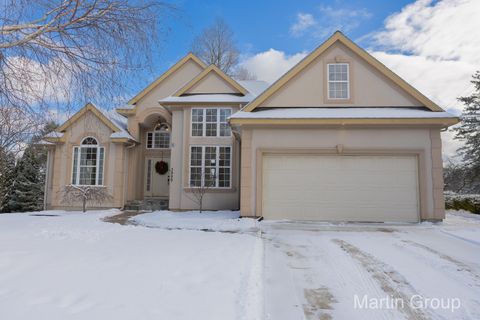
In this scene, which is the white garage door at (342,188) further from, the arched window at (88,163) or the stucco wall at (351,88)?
the arched window at (88,163)

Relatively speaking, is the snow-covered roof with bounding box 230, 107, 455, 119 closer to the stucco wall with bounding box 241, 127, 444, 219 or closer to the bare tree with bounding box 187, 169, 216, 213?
the stucco wall with bounding box 241, 127, 444, 219

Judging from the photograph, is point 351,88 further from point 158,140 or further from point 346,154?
point 158,140

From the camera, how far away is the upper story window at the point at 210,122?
43.7 feet

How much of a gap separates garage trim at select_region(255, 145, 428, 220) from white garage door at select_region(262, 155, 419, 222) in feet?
0.46

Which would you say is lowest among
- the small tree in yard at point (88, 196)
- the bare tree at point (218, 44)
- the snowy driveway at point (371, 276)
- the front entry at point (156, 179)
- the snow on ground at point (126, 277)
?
the snowy driveway at point (371, 276)

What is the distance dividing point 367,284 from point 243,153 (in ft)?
22.0

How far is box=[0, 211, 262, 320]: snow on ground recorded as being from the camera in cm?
303

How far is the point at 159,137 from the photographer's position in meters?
16.1

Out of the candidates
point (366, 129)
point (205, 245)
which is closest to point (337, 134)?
point (366, 129)

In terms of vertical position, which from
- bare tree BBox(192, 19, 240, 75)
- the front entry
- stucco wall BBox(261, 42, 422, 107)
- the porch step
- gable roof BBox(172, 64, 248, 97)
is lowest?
the porch step

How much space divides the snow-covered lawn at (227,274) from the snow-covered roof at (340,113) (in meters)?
4.16

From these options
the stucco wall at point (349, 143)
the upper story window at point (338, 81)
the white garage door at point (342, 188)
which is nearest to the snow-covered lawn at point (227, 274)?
the white garage door at point (342, 188)

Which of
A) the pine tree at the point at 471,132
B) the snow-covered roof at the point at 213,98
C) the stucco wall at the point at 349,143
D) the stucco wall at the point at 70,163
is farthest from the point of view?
the pine tree at the point at 471,132

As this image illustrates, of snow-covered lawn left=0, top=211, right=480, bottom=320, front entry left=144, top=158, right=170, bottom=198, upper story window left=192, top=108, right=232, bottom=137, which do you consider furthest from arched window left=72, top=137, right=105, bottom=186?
snow-covered lawn left=0, top=211, right=480, bottom=320
